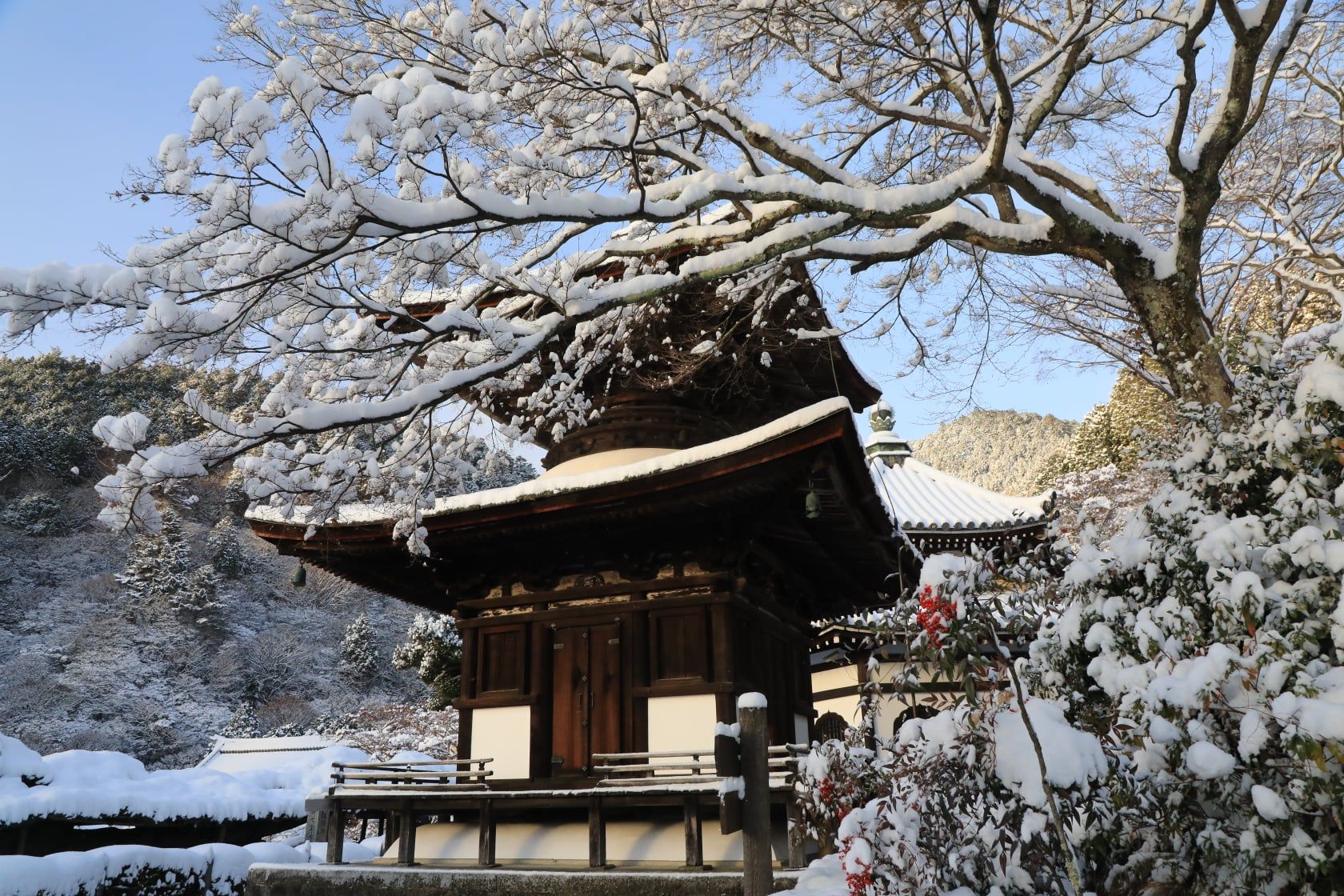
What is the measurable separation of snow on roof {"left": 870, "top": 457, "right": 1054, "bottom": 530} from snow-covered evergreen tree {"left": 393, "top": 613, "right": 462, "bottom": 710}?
9388mm

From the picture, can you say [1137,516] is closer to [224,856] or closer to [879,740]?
[879,740]

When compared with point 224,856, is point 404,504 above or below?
above

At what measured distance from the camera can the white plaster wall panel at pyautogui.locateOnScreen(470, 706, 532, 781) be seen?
8.28 metres

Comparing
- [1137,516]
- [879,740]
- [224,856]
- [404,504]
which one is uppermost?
[404,504]

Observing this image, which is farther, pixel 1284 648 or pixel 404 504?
pixel 404 504

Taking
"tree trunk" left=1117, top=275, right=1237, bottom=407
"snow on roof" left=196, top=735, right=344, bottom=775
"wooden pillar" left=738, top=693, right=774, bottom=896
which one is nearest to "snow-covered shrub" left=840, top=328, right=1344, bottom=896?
"wooden pillar" left=738, top=693, right=774, bottom=896

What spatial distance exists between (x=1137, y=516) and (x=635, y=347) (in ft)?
18.7

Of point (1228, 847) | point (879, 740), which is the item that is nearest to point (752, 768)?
point (879, 740)

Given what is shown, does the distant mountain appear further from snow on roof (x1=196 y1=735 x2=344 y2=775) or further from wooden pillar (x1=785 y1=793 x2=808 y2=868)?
wooden pillar (x1=785 y1=793 x2=808 y2=868)

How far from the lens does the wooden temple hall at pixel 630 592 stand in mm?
7004

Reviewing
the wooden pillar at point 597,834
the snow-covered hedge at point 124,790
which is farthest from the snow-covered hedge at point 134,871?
the snow-covered hedge at point 124,790

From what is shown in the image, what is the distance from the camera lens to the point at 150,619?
35.9 meters

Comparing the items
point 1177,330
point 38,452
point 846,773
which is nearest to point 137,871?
point 846,773

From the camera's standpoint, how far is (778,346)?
340 inches
